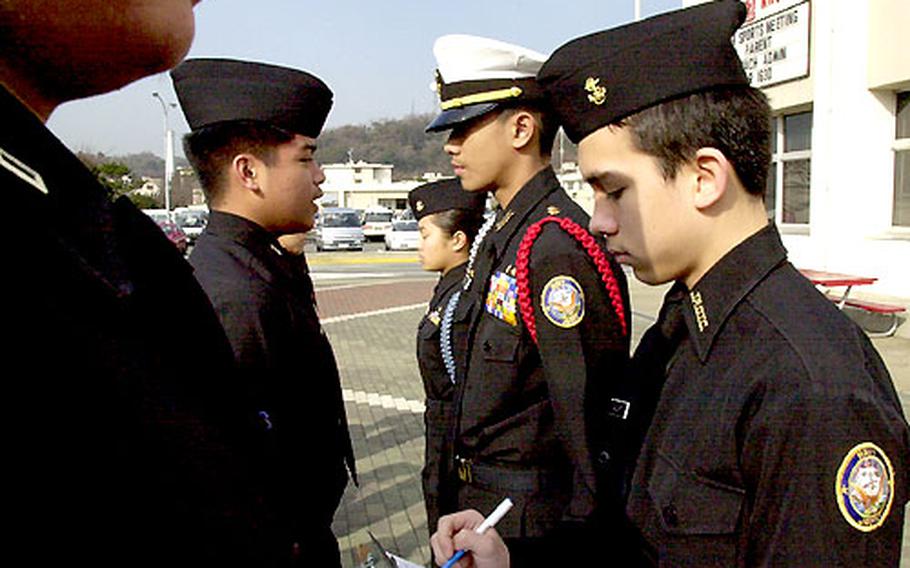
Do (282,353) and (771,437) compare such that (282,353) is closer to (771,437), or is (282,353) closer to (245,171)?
(245,171)

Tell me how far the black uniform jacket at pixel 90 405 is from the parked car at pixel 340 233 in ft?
98.3

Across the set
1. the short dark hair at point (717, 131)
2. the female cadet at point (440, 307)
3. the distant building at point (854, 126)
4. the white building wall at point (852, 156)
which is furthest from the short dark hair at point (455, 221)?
→ the white building wall at point (852, 156)

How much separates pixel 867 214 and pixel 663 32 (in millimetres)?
11511

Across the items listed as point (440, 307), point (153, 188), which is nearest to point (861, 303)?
point (440, 307)

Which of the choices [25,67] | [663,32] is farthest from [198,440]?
[663,32]

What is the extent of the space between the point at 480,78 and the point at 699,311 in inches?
63.1

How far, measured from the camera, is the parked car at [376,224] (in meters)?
37.4

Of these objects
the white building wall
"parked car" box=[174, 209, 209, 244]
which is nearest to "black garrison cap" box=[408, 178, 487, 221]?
the white building wall

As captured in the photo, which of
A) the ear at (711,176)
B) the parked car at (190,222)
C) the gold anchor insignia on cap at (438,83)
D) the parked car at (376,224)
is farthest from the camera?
the parked car at (376,224)

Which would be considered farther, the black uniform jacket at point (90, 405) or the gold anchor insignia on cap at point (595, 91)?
the gold anchor insignia on cap at point (595, 91)

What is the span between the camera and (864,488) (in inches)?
46.6

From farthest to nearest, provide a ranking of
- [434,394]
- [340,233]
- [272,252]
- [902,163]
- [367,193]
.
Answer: [367,193], [340,233], [902,163], [434,394], [272,252]

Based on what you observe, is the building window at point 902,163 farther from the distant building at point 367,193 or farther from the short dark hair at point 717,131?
the distant building at point 367,193

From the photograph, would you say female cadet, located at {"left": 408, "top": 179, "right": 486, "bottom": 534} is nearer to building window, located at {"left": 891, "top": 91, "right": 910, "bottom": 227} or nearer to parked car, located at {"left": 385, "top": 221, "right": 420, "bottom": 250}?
building window, located at {"left": 891, "top": 91, "right": 910, "bottom": 227}
